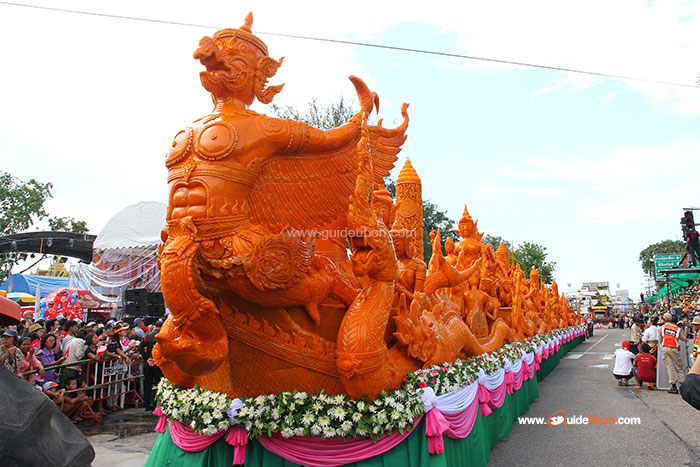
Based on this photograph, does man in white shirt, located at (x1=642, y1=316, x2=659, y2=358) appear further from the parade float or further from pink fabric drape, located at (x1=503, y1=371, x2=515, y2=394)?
the parade float

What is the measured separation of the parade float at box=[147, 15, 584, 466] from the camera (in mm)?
2445

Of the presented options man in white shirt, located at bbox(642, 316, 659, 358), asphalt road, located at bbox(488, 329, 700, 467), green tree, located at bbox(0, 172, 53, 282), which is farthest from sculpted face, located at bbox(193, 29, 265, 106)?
green tree, located at bbox(0, 172, 53, 282)

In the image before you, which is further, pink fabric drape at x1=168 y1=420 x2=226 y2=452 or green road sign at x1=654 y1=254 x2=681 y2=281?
green road sign at x1=654 y1=254 x2=681 y2=281

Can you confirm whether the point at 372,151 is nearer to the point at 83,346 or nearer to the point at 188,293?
the point at 188,293

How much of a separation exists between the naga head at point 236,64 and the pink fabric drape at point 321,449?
2152 mm

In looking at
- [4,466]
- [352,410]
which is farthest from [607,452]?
[4,466]

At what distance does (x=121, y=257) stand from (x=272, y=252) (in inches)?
495

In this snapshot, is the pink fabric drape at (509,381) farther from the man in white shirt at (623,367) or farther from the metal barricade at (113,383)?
the metal barricade at (113,383)

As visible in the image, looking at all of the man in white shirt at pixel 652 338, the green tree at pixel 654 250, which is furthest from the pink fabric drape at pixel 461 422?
the green tree at pixel 654 250

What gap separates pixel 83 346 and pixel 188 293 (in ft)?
16.5

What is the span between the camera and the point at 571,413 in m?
6.61

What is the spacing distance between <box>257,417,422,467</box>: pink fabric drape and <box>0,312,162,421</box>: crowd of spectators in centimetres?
345

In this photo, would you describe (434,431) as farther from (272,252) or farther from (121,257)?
(121,257)

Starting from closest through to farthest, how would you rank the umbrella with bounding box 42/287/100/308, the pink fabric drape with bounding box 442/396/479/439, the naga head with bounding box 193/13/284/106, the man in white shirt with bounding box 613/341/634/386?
the naga head with bounding box 193/13/284/106 → the pink fabric drape with bounding box 442/396/479/439 → the man in white shirt with bounding box 613/341/634/386 → the umbrella with bounding box 42/287/100/308
